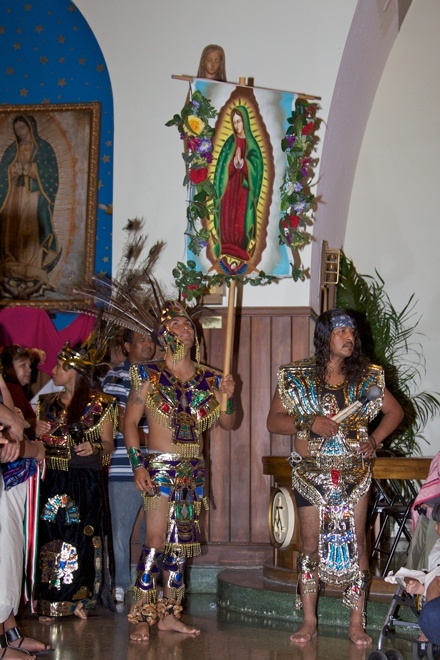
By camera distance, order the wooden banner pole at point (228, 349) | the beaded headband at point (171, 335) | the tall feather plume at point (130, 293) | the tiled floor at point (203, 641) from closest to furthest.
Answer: the tiled floor at point (203, 641)
the wooden banner pole at point (228, 349)
the beaded headband at point (171, 335)
the tall feather plume at point (130, 293)

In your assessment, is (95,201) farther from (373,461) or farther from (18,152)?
(373,461)

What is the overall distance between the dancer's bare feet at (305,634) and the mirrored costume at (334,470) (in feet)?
0.62

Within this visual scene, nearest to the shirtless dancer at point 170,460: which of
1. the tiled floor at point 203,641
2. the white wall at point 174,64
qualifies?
the tiled floor at point 203,641

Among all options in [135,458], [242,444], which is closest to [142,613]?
[135,458]

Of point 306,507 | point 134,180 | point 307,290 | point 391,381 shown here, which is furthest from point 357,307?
point 306,507

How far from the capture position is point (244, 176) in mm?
6723

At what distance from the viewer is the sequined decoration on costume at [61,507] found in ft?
17.9

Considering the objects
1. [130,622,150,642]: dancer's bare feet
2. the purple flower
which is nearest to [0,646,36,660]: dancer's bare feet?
[130,622,150,642]: dancer's bare feet

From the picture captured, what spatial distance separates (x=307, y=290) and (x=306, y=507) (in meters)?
2.39

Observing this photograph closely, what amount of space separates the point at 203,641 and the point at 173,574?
38cm

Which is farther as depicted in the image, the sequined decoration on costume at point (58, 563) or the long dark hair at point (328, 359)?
the sequined decoration on costume at point (58, 563)

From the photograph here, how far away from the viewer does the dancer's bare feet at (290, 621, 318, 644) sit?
4789 millimetres

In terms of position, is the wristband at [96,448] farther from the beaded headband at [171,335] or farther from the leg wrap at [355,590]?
the leg wrap at [355,590]

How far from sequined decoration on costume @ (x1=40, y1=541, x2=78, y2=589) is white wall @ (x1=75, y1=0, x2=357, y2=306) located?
2312 mm
